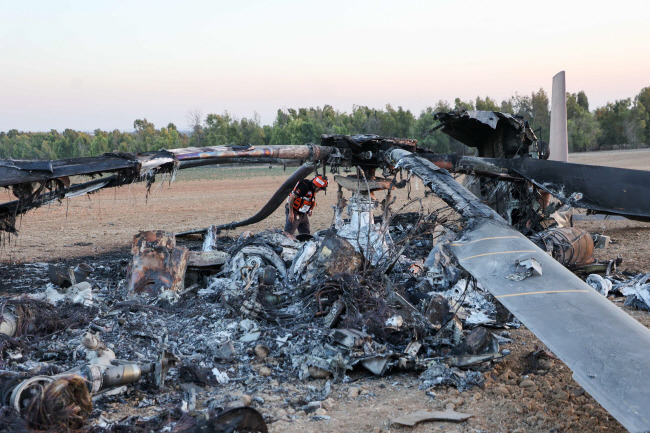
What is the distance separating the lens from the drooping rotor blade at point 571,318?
329 cm

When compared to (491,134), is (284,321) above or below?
below

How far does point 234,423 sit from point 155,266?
480cm

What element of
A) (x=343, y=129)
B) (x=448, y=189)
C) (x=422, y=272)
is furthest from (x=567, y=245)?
(x=343, y=129)

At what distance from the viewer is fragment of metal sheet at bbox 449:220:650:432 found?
10.8 ft

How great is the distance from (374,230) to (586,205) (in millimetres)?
3525

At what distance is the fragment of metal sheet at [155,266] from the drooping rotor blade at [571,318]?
4.62 m

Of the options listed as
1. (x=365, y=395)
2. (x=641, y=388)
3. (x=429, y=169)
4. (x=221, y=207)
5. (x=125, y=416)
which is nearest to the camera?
(x=641, y=388)

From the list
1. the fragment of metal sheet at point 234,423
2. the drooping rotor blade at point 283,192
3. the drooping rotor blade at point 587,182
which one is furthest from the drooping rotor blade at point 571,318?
the drooping rotor blade at point 283,192

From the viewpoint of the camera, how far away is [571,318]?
12.8 ft

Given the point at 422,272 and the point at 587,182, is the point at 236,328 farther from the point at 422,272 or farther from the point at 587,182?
the point at 587,182

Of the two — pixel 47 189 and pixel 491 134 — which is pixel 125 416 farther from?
pixel 491 134

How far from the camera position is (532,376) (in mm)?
5594

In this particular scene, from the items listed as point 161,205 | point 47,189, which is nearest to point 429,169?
point 47,189

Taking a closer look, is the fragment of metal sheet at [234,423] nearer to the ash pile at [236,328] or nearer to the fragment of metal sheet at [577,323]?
the ash pile at [236,328]
